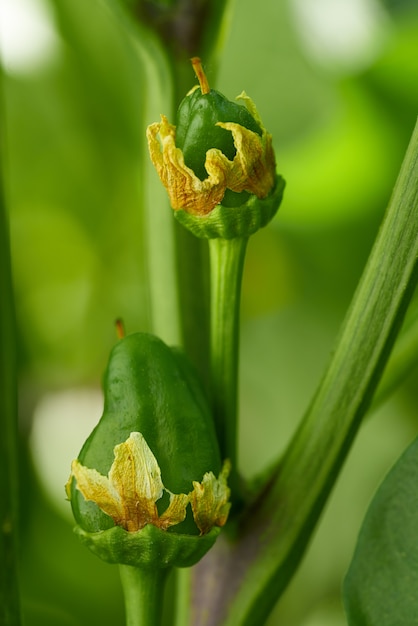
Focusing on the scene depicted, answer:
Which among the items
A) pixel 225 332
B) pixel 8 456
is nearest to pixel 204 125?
pixel 225 332

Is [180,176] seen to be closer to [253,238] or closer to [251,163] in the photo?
[251,163]

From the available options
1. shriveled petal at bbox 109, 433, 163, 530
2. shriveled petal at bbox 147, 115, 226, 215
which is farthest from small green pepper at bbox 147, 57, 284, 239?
shriveled petal at bbox 109, 433, 163, 530

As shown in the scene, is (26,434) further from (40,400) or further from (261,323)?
(261,323)

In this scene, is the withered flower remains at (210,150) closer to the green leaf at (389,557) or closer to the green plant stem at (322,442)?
the green plant stem at (322,442)

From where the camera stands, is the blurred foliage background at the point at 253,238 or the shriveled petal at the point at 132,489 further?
the blurred foliage background at the point at 253,238

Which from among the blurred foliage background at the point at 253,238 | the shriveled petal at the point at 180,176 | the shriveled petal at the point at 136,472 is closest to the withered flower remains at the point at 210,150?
the shriveled petal at the point at 180,176

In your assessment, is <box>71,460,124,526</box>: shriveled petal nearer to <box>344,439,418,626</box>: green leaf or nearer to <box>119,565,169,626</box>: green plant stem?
<box>119,565,169,626</box>: green plant stem
